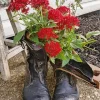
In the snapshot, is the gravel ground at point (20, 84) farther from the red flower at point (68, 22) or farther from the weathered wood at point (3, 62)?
the red flower at point (68, 22)

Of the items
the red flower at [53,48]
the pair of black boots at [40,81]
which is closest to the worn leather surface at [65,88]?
the pair of black boots at [40,81]

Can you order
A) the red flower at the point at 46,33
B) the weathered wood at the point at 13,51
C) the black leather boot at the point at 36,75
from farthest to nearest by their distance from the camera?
the weathered wood at the point at 13,51
the black leather boot at the point at 36,75
the red flower at the point at 46,33

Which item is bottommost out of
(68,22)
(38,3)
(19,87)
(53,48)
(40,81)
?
(19,87)

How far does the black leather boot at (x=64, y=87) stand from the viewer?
1.39m

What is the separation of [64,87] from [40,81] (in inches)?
5.9

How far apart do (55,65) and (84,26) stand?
3.81 ft

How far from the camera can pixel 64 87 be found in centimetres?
143

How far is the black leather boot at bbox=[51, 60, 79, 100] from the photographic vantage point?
54.7 inches

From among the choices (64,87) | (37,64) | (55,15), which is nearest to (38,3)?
(55,15)

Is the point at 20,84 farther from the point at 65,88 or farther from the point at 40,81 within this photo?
the point at 65,88

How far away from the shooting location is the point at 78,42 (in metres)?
1.43

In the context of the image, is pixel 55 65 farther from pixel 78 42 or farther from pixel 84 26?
pixel 84 26

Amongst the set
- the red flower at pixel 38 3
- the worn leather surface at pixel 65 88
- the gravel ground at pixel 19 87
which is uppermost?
the red flower at pixel 38 3

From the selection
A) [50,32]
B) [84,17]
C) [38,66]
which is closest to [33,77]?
[38,66]
